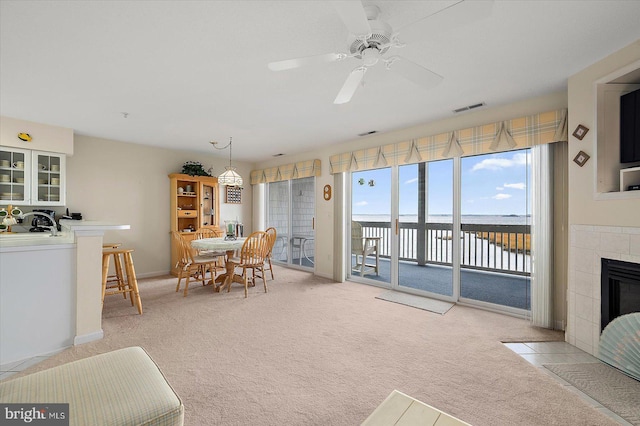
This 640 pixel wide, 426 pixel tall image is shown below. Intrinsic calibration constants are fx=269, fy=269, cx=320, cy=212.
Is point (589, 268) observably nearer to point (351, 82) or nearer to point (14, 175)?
point (351, 82)

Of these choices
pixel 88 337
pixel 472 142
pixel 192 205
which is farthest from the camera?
pixel 192 205

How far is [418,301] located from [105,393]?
3418 millimetres

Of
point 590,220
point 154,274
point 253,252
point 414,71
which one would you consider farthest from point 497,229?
point 154,274

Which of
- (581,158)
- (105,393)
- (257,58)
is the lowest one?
(105,393)

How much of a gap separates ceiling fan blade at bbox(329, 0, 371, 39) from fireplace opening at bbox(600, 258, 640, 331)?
8.60 feet

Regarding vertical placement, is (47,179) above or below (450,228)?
above

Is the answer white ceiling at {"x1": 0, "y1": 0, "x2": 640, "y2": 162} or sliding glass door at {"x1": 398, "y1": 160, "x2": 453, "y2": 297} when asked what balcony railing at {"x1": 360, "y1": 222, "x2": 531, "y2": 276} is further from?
white ceiling at {"x1": 0, "y1": 0, "x2": 640, "y2": 162}

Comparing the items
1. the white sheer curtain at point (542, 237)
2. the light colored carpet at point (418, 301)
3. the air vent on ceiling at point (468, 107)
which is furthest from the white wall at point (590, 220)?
the light colored carpet at point (418, 301)

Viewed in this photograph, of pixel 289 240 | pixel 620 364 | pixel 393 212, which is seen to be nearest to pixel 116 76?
pixel 393 212

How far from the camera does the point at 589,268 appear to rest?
2354 mm

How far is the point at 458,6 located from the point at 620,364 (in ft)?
9.17

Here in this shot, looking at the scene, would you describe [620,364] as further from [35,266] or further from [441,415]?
[35,266]

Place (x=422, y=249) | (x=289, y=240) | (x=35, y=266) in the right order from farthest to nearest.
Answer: (x=289, y=240)
(x=422, y=249)
(x=35, y=266)

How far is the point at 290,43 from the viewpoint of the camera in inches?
77.1
